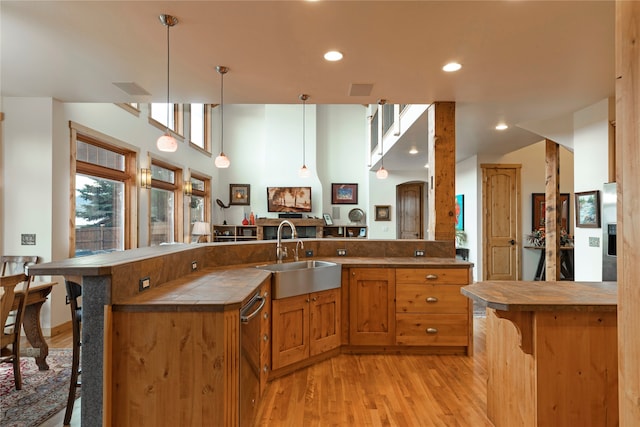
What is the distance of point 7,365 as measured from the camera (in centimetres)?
328

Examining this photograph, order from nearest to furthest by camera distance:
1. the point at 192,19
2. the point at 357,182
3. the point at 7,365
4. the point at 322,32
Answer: the point at 192,19, the point at 322,32, the point at 7,365, the point at 357,182

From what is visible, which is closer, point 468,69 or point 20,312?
point 20,312

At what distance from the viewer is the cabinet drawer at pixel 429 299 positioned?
362cm

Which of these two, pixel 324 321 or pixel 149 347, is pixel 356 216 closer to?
pixel 324 321

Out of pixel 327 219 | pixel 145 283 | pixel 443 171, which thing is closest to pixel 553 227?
pixel 443 171

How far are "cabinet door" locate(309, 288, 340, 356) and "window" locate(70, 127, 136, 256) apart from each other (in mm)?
3208

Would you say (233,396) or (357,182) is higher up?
(357,182)

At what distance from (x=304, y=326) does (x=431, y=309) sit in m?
1.28

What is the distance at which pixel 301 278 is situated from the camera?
312 centimetres

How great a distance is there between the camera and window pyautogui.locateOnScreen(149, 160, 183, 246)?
6887 millimetres

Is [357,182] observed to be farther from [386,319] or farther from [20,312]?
[20,312]

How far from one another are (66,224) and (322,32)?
375 cm

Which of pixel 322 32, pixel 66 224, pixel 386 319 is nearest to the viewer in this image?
pixel 322 32

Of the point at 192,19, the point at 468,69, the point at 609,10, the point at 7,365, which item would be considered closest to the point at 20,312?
the point at 7,365
